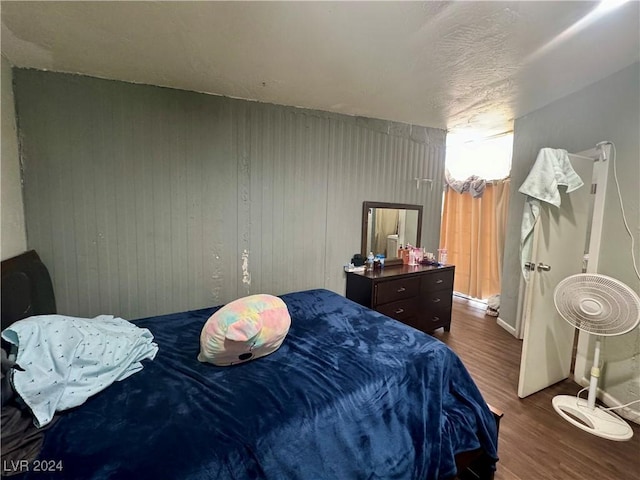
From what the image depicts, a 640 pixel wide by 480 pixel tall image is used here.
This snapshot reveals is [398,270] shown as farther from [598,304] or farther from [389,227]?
[598,304]

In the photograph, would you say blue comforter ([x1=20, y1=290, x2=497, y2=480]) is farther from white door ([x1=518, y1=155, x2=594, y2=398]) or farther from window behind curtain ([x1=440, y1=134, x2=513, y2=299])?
window behind curtain ([x1=440, y1=134, x2=513, y2=299])

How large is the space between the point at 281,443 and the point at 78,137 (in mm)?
2134

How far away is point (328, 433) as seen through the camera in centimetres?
112

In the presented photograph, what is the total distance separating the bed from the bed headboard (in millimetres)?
15

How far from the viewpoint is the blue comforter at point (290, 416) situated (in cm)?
93

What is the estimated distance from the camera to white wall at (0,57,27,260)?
4.99ft

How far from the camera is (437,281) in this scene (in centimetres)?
321

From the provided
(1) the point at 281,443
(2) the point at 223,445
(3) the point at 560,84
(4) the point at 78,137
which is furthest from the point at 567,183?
(4) the point at 78,137

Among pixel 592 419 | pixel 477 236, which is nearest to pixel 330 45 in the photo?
pixel 592 419

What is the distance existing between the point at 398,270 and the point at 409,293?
258mm

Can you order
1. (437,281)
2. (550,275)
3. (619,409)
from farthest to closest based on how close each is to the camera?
(437,281) → (550,275) → (619,409)

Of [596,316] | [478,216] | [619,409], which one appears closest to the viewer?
[596,316]

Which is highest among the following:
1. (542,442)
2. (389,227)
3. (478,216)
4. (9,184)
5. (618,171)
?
(618,171)

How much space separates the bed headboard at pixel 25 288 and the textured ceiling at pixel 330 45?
112 centimetres
